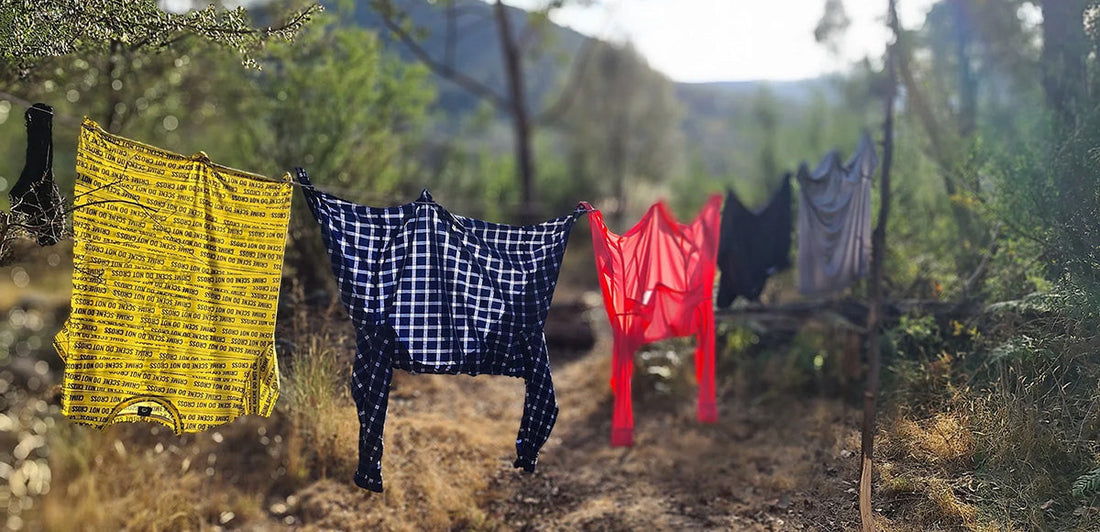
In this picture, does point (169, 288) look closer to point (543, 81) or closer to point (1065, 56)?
point (1065, 56)

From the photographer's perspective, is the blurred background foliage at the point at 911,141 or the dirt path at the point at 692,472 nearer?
the blurred background foliage at the point at 911,141

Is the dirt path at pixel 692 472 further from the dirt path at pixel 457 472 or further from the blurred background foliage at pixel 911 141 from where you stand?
the blurred background foliage at pixel 911 141

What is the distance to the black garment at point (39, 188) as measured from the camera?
3.31 m

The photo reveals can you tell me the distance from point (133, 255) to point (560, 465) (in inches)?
148

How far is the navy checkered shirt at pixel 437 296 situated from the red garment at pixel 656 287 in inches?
19.4

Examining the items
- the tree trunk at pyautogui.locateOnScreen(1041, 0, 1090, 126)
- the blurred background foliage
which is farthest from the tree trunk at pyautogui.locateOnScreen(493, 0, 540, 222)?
the tree trunk at pyautogui.locateOnScreen(1041, 0, 1090, 126)

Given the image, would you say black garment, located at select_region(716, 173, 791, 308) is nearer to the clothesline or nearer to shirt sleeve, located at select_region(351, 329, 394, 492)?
the clothesline

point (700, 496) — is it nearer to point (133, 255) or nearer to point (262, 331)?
point (262, 331)

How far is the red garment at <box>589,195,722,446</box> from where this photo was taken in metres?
4.35

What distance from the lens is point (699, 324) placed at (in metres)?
5.05

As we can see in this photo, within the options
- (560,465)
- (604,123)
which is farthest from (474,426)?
(604,123)

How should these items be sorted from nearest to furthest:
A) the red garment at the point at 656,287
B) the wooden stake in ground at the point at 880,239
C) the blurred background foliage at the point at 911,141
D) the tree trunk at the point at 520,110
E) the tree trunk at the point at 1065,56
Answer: the blurred background foliage at the point at 911,141 < the red garment at the point at 656,287 < the tree trunk at the point at 1065,56 < the wooden stake in ground at the point at 880,239 < the tree trunk at the point at 520,110

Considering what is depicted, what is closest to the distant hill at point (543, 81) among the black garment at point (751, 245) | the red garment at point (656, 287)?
the black garment at point (751, 245)

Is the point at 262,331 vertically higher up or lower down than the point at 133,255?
lower down
